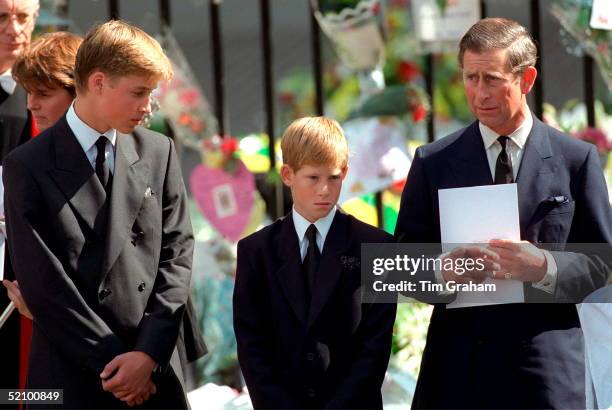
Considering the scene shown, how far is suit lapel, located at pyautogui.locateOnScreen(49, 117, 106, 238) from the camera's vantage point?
279cm

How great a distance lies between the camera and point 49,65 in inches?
124

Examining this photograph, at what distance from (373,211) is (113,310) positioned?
2.35m

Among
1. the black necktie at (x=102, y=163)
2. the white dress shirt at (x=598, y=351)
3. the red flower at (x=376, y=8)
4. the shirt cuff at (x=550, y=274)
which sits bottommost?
the white dress shirt at (x=598, y=351)

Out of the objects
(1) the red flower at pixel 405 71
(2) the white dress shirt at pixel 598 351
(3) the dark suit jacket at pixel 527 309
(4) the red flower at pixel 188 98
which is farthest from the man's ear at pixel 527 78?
(4) the red flower at pixel 188 98

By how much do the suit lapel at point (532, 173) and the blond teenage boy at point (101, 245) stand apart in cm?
88

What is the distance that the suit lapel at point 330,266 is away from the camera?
2.77 metres

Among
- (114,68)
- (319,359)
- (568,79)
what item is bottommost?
(319,359)

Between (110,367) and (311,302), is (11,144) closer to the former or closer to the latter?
(110,367)

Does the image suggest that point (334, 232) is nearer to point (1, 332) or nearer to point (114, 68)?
point (114, 68)

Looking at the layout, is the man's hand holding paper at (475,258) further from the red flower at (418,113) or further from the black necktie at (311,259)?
the red flower at (418,113)

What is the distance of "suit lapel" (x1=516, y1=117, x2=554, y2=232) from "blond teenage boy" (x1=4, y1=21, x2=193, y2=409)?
2.89 ft

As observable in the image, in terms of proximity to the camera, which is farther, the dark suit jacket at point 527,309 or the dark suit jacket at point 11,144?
the dark suit jacket at point 11,144

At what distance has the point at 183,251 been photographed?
2949 millimetres

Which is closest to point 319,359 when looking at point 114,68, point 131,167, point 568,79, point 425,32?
point 131,167
